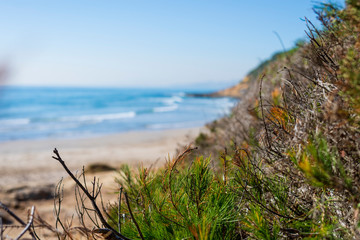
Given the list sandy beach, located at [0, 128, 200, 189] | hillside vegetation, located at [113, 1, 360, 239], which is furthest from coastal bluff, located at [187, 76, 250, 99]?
hillside vegetation, located at [113, 1, 360, 239]

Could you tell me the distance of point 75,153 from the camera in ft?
51.2

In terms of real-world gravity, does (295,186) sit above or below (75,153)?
above

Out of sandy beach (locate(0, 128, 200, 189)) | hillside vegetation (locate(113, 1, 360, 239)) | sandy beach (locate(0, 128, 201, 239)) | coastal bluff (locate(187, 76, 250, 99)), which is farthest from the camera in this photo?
sandy beach (locate(0, 128, 200, 189))

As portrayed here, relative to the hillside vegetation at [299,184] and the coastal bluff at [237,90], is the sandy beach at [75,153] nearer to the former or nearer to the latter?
the coastal bluff at [237,90]

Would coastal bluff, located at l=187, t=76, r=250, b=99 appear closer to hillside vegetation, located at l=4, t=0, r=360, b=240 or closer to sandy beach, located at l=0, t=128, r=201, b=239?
sandy beach, located at l=0, t=128, r=201, b=239

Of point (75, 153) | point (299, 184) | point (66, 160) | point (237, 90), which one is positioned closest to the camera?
point (299, 184)

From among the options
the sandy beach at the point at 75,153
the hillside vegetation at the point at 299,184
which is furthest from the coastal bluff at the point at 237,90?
the hillside vegetation at the point at 299,184

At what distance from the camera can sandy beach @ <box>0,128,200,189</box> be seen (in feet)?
37.6

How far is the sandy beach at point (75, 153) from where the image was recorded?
11.5m

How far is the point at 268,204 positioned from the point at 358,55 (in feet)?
3.02

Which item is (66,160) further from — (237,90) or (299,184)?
(237,90)

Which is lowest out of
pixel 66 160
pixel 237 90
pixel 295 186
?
pixel 66 160

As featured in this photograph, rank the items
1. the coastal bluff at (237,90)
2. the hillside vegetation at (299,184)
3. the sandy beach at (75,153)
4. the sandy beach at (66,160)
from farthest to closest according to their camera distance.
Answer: the sandy beach at (75,153) < the coastal bluff at (237,90) < the sandy beach at (66,160) < the hillside vegetation at (299,184)

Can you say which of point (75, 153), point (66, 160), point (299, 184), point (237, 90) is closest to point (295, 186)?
point (299, 184)
